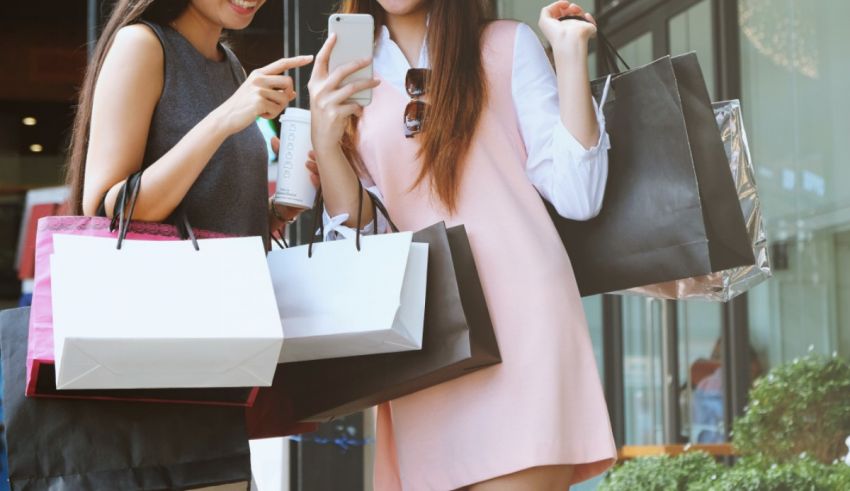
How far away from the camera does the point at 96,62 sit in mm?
2043

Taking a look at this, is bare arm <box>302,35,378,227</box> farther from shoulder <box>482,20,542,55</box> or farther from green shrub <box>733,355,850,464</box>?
green shrub <box>733,355,850,464</box>

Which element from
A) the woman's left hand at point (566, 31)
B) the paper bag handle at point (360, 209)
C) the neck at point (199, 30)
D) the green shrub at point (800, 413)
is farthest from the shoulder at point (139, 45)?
the green shrub at point (800, 413)

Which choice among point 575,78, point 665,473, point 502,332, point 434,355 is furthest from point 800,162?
point 434,355

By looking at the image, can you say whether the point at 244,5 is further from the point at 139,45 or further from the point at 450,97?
the point at 450,97

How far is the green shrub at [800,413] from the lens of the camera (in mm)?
4578

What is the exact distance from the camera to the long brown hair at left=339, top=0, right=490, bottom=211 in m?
2.06

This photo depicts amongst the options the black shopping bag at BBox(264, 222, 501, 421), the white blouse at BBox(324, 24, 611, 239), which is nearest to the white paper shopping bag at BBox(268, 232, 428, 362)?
the black shopping bag at BBox(264, 222, 501, 421)

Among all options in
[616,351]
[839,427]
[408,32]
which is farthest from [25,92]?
[408,32]

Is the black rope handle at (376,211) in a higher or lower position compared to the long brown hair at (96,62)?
lower

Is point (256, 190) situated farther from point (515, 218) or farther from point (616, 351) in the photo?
point (616, 351)

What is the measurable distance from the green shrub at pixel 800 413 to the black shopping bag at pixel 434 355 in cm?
302

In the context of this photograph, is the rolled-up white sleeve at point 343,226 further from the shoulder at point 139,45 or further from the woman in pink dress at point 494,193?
the shoulder at point 139,45

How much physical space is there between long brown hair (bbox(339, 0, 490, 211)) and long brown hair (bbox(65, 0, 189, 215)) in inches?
16.4

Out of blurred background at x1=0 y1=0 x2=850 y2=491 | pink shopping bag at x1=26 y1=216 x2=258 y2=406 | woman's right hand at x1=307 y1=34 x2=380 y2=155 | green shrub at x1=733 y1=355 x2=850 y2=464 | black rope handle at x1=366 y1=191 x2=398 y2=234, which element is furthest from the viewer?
green shrub at x1=733 y1=355 x2=850 y2=464
